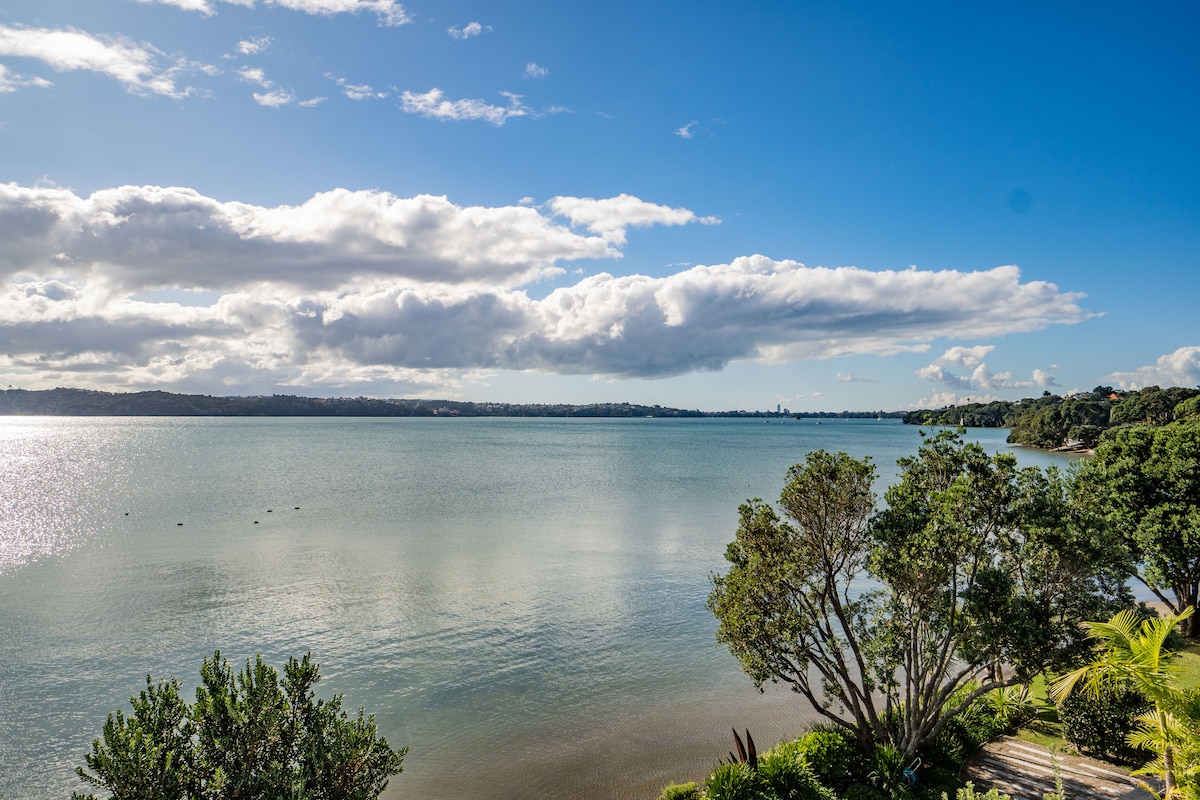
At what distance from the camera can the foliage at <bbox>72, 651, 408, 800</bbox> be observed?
33.4 ft

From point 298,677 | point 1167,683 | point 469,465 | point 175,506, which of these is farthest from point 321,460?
point 1167,683

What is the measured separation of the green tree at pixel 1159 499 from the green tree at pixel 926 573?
38.6 feet

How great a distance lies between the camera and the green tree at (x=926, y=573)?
1402 cm

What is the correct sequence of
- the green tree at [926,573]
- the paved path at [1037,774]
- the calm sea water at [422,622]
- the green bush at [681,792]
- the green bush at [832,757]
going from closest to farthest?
the green tree at [926,573], the paved path at [1037,774], the green bush at [832,757], the green bush at [681,792], the calm sea water at [422,622]

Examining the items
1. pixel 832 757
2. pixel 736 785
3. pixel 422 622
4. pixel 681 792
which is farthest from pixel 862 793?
pixel 422 622

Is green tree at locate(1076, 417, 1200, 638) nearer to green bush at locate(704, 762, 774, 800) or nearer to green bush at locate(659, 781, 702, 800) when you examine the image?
green bush at locate(704, 762, 774, 800)

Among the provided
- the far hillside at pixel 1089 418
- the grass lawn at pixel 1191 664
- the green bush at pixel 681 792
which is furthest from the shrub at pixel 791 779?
the far hillside at pixel 1089 418

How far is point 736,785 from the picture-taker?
1461 centimetres

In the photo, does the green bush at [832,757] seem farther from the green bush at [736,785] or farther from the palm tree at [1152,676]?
the palm tree at [1152,676]

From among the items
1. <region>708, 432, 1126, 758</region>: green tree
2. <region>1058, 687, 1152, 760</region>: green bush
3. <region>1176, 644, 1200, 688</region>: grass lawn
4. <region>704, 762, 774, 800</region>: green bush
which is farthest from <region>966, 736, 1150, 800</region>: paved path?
<region>1176, 644, 1200, 688</region>: grass lawn

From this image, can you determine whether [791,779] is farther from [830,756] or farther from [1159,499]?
[1159,499]

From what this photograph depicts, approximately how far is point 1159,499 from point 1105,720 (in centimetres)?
1297

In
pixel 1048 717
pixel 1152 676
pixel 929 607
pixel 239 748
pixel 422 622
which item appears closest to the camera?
pixel 1152 676

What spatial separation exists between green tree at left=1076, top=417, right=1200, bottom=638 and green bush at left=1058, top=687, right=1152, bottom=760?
8.71 m
